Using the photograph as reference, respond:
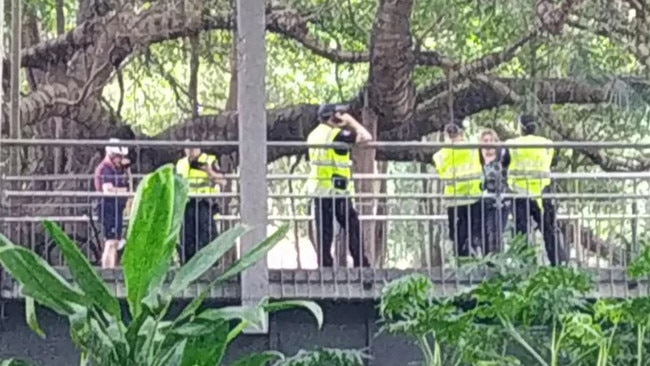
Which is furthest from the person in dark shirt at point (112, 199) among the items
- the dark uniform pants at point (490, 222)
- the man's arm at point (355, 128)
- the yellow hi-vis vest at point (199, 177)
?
the dark uniform pants at point (490, 222)

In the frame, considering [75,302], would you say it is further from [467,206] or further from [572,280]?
[467,206]

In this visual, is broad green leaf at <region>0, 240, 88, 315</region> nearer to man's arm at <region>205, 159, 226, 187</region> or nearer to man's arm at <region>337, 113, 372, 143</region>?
man's arm at <region>337, 113, 372, 143</region>

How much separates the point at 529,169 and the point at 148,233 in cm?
565

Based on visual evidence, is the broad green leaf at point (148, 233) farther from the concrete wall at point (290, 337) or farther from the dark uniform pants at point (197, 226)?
the dark uniform pants at point (197, 226)

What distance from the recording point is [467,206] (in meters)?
8.03

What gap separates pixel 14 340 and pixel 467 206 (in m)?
2.74

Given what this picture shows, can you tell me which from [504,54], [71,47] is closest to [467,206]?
[504,54]

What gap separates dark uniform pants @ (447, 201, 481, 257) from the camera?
7996 millimetres

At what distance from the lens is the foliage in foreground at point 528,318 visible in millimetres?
5633

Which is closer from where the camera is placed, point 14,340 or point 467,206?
point 14,340

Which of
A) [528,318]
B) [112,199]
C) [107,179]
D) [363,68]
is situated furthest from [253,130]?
[363,68]

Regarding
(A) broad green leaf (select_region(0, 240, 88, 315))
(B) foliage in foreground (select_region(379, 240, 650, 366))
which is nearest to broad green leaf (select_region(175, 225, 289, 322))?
(A) broad green leaf (select_region(0, 240, 88, 315))

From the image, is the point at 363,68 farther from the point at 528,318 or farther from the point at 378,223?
the point at 528,318

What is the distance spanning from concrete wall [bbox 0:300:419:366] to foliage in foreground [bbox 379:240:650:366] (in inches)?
51.6
